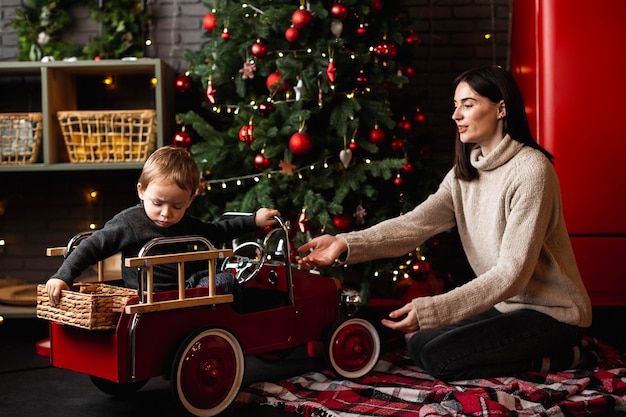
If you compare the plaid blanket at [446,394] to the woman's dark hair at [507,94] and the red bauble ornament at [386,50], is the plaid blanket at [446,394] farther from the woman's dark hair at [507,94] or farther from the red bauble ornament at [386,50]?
the red bauble ornament at [386,50]

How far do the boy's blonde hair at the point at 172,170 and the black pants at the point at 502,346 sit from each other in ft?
3.64

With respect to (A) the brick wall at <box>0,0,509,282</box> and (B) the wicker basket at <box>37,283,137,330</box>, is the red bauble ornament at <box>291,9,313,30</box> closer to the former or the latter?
(A) the brick wall at <box>0,0,509,282</box>

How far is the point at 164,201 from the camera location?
2461 millimetres

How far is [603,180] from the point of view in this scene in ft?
11.1

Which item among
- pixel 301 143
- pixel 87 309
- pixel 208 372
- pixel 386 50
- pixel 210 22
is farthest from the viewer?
pixel 210 22

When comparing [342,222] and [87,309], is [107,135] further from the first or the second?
[87,309]

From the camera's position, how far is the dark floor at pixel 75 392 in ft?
8.13

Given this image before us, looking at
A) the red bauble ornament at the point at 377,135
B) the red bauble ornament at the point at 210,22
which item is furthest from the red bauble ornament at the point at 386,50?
the red bauble ornament at the point at 210,22

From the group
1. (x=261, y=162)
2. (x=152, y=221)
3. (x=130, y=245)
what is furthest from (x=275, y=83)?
(x=130, y=245)

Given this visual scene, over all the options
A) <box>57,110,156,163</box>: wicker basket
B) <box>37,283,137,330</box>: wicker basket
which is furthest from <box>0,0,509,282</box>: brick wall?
<box>37,283,137,330</box>: wicker basket

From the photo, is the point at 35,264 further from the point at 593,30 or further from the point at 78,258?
the point at 593,30

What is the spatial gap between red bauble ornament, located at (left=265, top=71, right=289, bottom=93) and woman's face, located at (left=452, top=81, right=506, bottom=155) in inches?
39.2

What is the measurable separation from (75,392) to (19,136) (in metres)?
1.62

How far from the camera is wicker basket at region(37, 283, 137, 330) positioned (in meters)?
2.21
